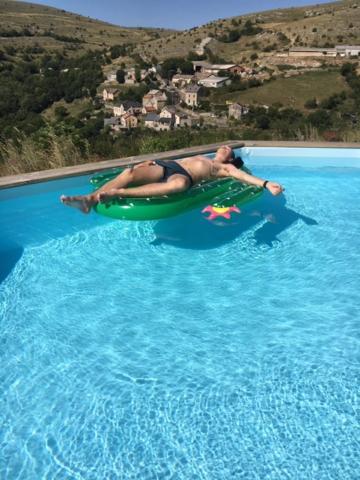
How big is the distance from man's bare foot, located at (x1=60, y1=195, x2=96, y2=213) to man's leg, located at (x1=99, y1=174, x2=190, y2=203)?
8cm

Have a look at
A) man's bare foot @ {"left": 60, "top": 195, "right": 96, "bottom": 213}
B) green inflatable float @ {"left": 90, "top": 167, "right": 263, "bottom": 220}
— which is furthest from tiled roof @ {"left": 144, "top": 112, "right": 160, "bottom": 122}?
man's bare foot @ {"left": 60, "top": 195, "right": 96, "bottom": 213}

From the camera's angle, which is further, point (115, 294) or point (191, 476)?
point (115, 294)

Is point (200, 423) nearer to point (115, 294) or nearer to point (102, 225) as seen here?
point (115, 294)

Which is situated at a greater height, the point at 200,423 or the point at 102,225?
the point at 102,225

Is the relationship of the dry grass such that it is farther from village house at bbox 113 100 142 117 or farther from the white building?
the white building

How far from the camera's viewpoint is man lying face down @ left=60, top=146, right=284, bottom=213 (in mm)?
3256

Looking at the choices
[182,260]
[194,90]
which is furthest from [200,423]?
[194,90]

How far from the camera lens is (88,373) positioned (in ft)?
7.50

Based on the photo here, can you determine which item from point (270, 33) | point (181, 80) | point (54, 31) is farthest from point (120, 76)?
point (54, 31)

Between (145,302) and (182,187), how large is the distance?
43.4 inches

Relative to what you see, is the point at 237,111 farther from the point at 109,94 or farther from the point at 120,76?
the point at 120,76

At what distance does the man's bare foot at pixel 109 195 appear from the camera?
127 inches

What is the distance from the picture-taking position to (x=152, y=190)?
3.42m

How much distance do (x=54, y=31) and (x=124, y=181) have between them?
4221 inches
